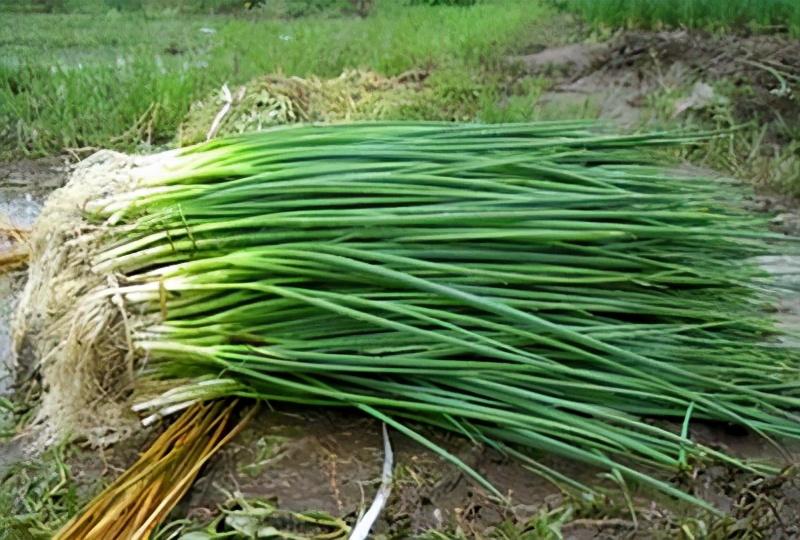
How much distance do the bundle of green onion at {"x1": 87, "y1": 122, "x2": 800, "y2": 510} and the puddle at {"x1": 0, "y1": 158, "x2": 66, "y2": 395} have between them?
9.7 inches

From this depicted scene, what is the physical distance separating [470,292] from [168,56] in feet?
2.86

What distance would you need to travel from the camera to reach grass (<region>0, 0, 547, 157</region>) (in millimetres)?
1600

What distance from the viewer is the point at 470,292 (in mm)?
1230

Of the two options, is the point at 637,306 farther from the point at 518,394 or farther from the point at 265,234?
the point at 265,234

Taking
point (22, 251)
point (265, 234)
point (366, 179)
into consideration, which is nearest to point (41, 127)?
point (22, 251)

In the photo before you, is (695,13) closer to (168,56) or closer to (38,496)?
(168,56)

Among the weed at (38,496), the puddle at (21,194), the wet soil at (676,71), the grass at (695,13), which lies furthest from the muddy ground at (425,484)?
the grass at (695,13)

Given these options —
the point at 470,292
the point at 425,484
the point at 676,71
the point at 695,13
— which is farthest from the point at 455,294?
the point at 695,13

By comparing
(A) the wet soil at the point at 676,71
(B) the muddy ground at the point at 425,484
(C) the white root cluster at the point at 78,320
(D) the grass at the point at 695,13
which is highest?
(D) the grass at the point at 695,13

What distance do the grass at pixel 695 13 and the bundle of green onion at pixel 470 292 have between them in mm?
382

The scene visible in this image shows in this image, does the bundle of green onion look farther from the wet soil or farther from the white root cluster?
the wet soil

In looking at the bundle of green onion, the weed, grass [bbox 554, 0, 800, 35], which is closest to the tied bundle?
the bundle of green onion

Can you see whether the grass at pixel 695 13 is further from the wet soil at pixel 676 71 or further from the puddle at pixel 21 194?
the puddle at pixel 21 194

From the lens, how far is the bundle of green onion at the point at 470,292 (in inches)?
46.1
